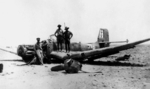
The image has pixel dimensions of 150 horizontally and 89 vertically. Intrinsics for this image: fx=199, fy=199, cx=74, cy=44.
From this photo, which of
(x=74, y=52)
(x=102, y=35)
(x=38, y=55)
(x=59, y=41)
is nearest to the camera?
(x=38, y=55)

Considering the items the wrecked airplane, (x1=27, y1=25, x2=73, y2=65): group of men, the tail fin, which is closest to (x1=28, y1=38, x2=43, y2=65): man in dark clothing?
(x1=27, y1=25, x2=73, y2=65): group of men

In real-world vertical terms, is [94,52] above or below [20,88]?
above

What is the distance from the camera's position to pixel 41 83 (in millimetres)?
5918

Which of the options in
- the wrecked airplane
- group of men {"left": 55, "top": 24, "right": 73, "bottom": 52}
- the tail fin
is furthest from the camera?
the tail fin

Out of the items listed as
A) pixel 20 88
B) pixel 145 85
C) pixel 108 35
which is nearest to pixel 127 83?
pixel 145 85

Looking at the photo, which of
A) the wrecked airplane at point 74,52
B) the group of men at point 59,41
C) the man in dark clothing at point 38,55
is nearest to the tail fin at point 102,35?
the wrecked airplane at point 74,52

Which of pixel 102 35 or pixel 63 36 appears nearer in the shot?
pixel 63 36

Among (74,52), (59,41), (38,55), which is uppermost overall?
(59,41)

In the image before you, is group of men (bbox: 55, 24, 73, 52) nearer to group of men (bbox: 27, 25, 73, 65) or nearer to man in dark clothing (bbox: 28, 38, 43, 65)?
group of men (bbox: 27, 25, 73, 65)

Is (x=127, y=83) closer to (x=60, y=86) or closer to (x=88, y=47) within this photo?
(x=60, y=86)

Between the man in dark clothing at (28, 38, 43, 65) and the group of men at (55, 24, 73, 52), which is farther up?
the group of men at (55, 24, 73, 52)

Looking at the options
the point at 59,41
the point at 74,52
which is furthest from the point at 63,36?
the point at 74,52

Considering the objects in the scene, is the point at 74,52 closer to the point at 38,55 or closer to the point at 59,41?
the point at 59,41

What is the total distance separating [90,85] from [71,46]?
28.2 ft
